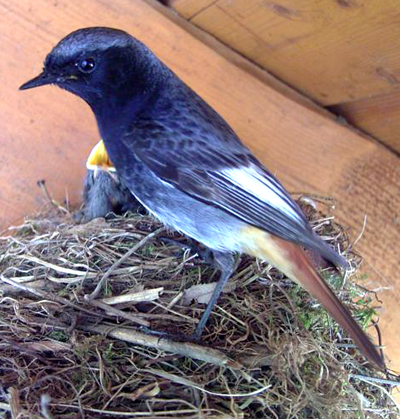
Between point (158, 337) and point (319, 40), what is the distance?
1.22 metres

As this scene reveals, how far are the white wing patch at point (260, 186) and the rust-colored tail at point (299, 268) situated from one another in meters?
0.10

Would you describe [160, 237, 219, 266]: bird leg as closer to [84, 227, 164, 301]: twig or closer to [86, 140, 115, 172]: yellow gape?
[84, 227, 164, 301]: twig

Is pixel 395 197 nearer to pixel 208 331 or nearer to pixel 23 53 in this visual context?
pixel 208 331

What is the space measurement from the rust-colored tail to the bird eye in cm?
78

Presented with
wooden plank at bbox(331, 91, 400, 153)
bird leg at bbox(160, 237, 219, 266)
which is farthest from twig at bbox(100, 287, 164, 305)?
wooden plank at bbox(331, 91, 400, 153)

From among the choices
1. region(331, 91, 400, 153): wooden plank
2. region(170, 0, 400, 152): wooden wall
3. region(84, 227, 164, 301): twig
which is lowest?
region(84, 227, 164, 301): twig

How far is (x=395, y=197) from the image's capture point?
2.69m

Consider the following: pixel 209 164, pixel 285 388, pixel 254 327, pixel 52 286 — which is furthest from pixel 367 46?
pixel 52 286

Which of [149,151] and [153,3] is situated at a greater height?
[153,3]

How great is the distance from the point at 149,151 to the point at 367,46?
2.82ft

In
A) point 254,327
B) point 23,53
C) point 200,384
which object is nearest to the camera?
point 200,384

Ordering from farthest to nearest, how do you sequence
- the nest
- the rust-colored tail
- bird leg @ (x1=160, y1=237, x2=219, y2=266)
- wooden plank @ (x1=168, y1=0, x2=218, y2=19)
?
wooden plank @ (x1=168, y1=0, x2=218, y2=19), bird leg @ (x1=160, y1=237, x2=219, y2=266), the rust-colored tail, the nest

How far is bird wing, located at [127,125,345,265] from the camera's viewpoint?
6.15ft

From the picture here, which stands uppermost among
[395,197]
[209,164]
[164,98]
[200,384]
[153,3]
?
[153,3]
